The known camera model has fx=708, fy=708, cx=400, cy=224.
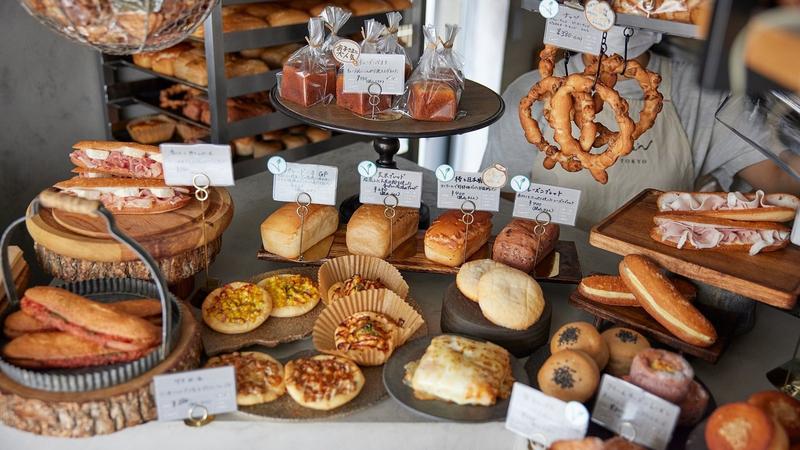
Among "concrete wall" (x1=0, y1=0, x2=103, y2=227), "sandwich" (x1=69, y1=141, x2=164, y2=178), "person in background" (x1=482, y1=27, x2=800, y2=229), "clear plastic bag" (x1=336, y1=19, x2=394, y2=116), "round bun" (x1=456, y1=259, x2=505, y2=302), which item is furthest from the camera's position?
"concrete wall" (x1=0, y1=0, x2=103, y2=227)

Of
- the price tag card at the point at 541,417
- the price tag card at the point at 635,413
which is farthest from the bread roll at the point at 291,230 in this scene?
the price tag card at the point at 635,413

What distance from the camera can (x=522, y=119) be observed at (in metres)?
2.24

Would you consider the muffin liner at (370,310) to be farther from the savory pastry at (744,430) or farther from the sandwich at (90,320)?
the savory pastry at (744,430)

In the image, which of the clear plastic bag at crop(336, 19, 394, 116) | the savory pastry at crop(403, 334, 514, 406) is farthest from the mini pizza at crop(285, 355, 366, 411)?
the clear plastic bag at crop(336, 19, 394, 116)

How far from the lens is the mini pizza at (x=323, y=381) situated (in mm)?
1631

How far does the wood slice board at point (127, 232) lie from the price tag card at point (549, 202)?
87 centimetres

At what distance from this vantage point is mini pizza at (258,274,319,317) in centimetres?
194

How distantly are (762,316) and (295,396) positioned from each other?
55.9 inches

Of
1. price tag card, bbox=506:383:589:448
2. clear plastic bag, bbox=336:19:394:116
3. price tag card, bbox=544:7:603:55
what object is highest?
price tag card, bbox=544:7:603:55

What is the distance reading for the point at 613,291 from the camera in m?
1.86

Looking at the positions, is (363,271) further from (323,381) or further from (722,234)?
(722,234)

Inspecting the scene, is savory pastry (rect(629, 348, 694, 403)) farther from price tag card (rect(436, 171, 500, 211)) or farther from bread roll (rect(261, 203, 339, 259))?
bread roll (rect(261, 203, 339, 259))

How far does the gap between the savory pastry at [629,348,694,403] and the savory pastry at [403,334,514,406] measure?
0.98 ft

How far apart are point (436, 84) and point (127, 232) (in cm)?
101
